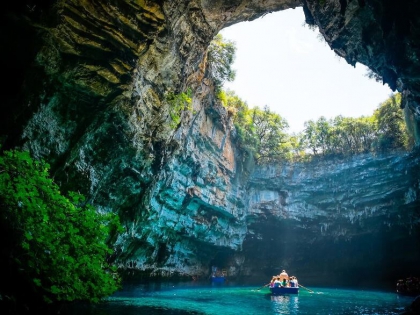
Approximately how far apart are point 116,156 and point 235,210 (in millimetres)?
17847

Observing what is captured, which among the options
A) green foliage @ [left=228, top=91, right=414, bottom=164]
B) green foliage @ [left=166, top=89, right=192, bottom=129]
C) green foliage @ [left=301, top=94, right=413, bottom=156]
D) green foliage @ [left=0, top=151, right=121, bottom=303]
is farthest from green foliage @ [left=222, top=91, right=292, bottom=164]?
green foliage @ [left=0, top=151, right=121, bottom=303]

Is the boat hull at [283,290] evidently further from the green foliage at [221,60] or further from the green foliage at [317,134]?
the green foliage at [221,60]

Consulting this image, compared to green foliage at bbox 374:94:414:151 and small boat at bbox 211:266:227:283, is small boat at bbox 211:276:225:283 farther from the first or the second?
green foliage at bbox 374:94:414:151

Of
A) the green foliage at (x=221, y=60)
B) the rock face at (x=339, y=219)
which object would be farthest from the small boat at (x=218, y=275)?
the green foliage at (x=221, y=60)

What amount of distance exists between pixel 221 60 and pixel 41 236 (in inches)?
808

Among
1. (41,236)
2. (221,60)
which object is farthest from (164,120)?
(221,60)

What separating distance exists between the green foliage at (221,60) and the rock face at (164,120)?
163cm

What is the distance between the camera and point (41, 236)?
17.9 ft

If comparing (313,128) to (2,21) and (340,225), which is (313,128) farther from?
(2,21)

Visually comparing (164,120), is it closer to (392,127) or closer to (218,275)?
(392,127)

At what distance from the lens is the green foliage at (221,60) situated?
22.8m

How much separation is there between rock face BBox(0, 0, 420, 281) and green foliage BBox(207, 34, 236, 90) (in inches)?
64.0

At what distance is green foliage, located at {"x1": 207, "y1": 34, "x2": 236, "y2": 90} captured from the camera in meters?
22.8

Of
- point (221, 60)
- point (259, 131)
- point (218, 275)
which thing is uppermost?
point (221, 60)
